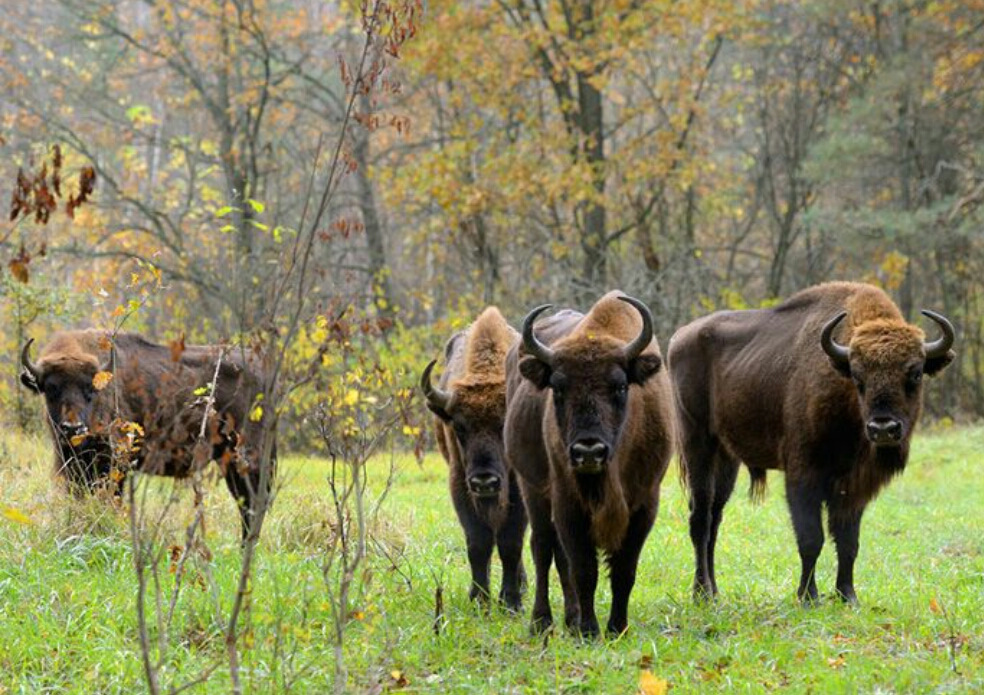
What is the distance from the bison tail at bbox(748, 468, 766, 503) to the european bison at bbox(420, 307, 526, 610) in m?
2.40

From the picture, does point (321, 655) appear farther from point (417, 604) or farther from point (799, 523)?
point (799, 523)

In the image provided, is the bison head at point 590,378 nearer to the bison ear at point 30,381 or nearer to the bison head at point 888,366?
the bison head at point 888,366

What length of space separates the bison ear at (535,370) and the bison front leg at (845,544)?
250 cm

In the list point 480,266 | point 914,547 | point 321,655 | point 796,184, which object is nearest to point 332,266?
point 480,266

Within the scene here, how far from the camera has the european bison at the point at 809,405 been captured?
295 inches

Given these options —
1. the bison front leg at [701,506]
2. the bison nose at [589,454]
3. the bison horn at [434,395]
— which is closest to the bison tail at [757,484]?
the bison front leg at [701,506]

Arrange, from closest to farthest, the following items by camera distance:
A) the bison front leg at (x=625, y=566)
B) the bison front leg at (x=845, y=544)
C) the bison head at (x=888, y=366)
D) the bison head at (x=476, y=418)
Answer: the bison front leg at (x=625, y=566)
the bison head at (x=888, y=366)
the bison head at (x=476, y=418)
the bison front leg at (x=845, y=544)

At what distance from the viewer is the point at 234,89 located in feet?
89.2

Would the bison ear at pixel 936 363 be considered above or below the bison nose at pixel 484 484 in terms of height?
above

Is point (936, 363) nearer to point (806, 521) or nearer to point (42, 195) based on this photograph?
point (806, 521)

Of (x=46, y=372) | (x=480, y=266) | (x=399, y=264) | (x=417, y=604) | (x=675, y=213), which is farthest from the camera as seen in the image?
(x=399, y=264)

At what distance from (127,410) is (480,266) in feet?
49.5

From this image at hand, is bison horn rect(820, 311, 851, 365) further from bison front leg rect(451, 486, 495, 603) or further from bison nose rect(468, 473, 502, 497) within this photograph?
bison front leg rect(451, 486, 495, 603)

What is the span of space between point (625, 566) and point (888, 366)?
7.37ft
